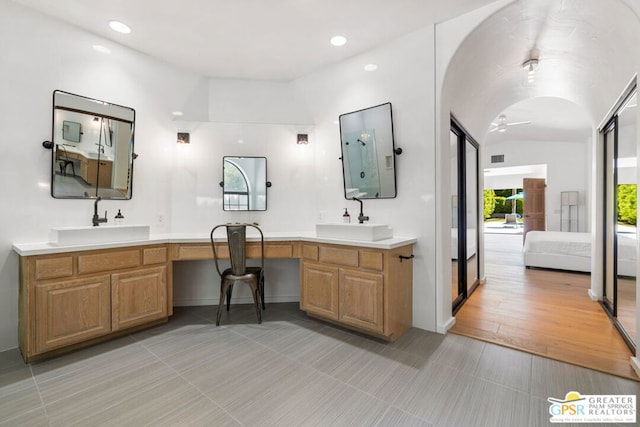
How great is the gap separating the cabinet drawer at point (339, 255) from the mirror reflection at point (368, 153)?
0.76m

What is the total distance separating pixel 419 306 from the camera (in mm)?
2742

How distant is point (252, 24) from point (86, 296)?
9.13ft

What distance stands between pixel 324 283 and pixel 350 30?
Answer: 2468 mm

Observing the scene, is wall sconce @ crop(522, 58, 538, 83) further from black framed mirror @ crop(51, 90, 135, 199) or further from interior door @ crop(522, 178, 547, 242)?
interior door @ crop(522, 178, 547, 242)

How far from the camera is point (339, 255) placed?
268 centimetres

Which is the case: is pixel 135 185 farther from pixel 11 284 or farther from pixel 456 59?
pixel 456 59

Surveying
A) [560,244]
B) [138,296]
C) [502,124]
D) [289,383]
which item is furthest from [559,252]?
[138,296]

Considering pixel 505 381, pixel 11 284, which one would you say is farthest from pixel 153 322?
pixel 505 381

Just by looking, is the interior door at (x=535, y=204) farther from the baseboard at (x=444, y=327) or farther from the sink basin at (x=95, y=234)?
the sink basin at (x=95, y=234)

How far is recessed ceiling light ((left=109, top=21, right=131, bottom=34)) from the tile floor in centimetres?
288

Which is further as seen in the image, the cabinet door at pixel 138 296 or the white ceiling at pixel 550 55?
the cabinet door at pixel 138 296

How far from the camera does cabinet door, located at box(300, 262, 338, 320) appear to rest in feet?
8.92

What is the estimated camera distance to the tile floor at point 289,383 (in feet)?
5.21

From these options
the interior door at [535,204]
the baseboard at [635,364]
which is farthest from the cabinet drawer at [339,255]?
the interior door at [535,204]
